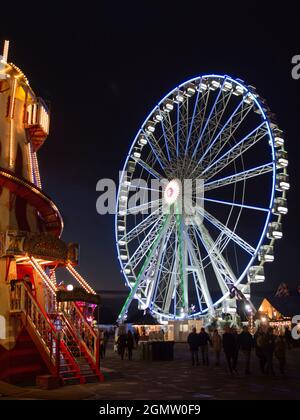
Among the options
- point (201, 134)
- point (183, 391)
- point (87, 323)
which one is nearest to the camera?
point (183, 391)

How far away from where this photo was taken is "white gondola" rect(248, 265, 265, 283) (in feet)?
86.2

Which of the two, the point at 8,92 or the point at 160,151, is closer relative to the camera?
the point at 8,92

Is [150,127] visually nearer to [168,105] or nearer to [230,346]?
[168,105]

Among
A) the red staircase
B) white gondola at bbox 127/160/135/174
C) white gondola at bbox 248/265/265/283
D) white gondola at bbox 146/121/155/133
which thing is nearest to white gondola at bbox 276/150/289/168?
white gondola at bbox 248/265/265/283

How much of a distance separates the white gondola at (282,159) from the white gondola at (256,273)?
16.4 feet

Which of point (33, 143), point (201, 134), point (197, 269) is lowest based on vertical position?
point (197, 269)

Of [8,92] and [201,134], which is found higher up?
[201,134]

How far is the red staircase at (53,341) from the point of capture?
12.3 metres

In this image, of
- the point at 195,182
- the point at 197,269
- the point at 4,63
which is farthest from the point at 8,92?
the point at 197,269

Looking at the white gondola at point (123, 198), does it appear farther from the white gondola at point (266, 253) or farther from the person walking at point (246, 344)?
the person walking at point (246, 344)

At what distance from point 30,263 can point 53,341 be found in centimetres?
222

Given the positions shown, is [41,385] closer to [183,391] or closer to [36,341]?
[36,341]

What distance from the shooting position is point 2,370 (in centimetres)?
1219
